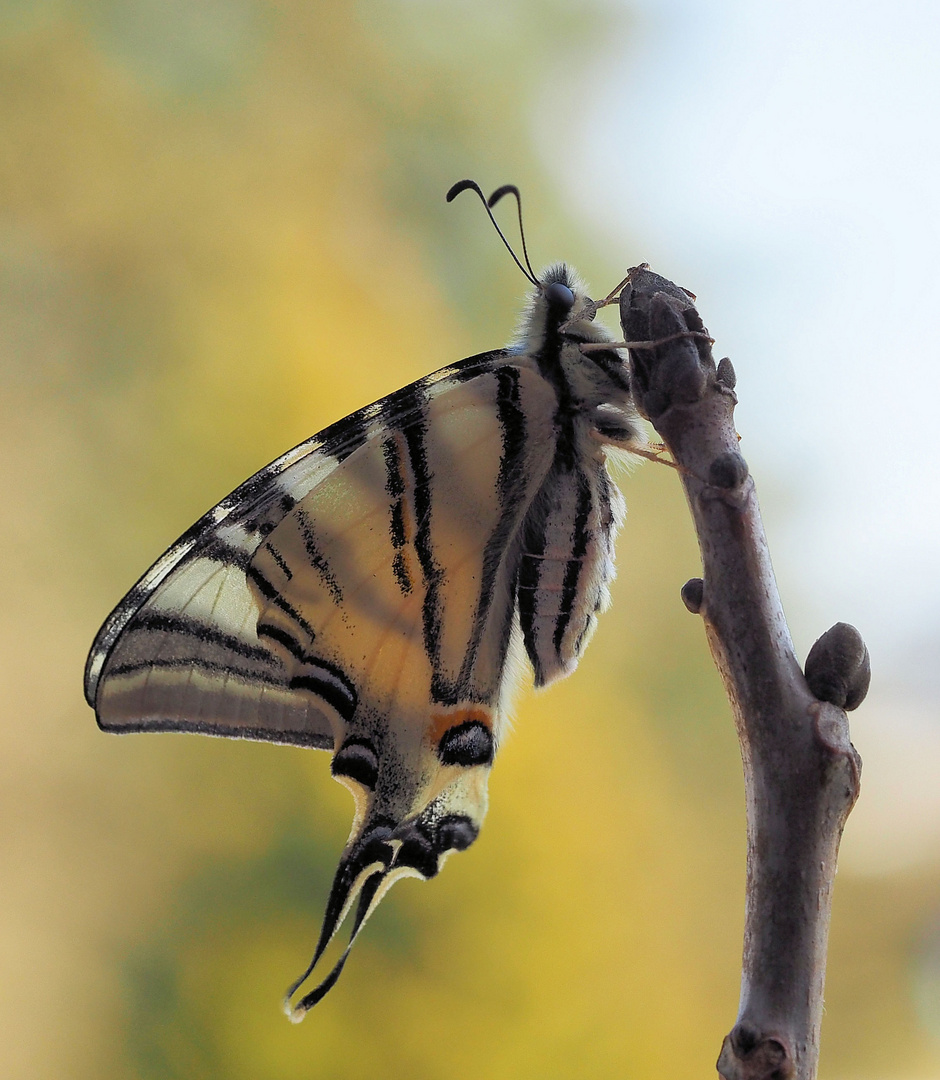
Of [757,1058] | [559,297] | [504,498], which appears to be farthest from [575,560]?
[757,1058]

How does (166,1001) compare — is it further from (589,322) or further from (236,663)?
(589,322)

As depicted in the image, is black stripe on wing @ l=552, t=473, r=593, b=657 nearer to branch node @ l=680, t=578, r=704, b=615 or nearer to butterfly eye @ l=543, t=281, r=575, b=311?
butterfly eye @ l=543, t=281, r=575, b=311

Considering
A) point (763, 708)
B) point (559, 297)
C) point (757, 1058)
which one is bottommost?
point (757, 1058)

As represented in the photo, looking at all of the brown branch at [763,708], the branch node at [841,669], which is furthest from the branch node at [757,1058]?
the branch node at [841,669]

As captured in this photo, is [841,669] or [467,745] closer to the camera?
[841,669]

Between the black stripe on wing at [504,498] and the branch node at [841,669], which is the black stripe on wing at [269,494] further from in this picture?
the branch node at [841,669]

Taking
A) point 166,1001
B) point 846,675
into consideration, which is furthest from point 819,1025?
point 166,1001

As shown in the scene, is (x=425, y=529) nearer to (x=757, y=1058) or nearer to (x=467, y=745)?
(x=467, y=745)

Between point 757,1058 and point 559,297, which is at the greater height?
point 559,297
